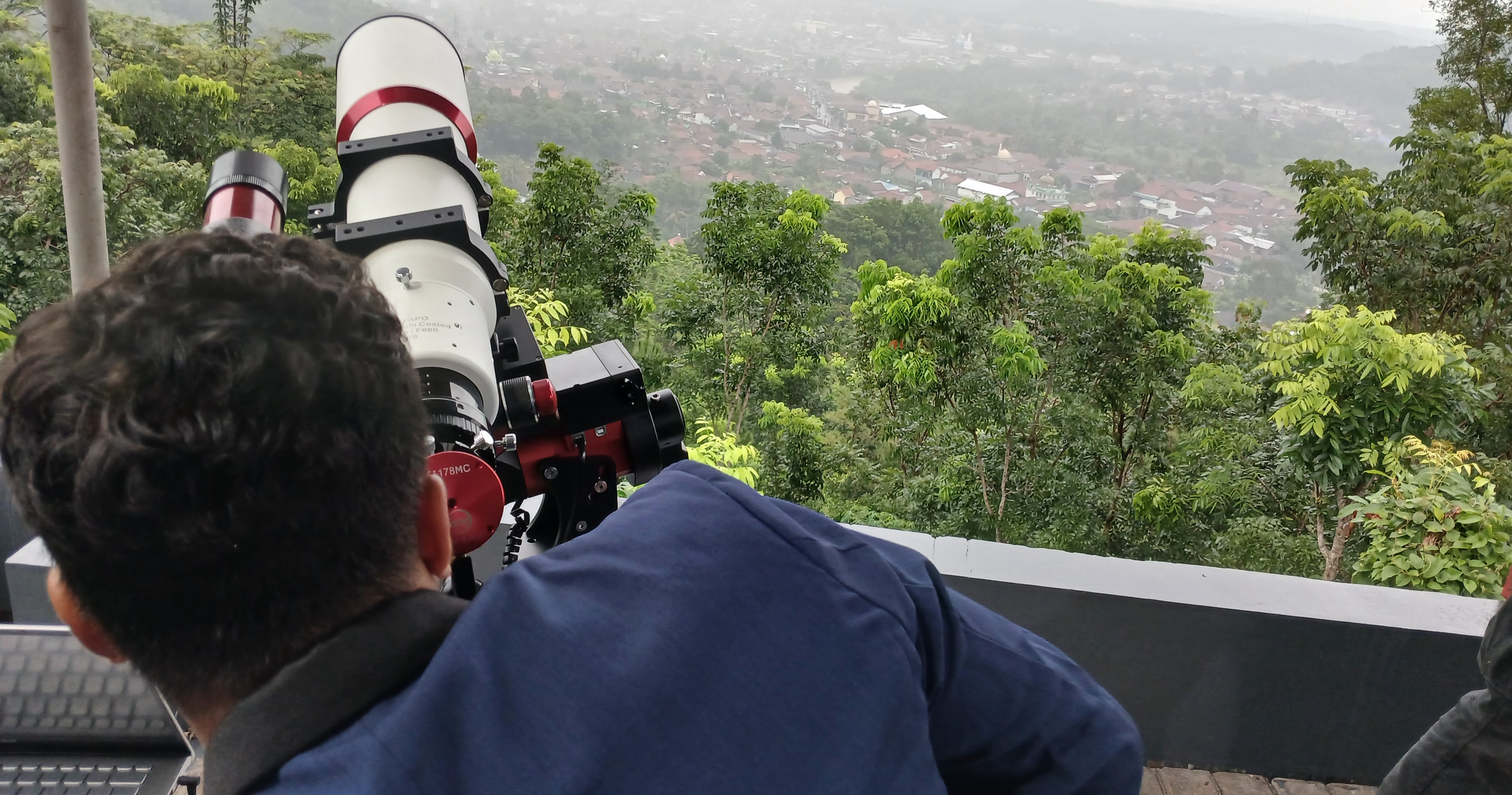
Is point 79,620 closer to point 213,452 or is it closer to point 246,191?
point 213,452

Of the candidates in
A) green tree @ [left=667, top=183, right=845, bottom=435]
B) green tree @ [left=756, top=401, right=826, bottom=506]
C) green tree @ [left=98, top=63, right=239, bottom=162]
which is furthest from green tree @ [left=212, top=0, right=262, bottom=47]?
green tree @ [left=756, top=401, right=826, bottom=506]

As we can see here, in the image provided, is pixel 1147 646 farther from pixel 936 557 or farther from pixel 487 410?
pixel 487 410

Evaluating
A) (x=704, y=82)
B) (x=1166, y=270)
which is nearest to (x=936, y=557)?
(x=1166, y=270)

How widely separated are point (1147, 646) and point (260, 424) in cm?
A: 174

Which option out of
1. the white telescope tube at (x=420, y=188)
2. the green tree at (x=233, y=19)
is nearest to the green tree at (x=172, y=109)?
the green tree at (x=233, y=19)

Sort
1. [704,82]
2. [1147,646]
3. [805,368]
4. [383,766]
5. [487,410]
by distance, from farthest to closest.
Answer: [704,82] → [805,368] → [1147,646] → [487,410] → [383,766]

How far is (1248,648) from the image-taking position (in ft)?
5.77

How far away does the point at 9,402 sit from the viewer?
438 mm

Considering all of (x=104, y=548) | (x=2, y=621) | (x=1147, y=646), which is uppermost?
(x=104, y=548)

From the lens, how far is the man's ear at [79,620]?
1.54 feet

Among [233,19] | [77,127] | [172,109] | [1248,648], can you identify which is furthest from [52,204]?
[233,19]

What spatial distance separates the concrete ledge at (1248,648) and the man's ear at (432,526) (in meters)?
1.27

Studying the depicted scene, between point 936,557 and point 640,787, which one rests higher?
point 640,787

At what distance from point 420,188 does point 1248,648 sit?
5.40 feet
